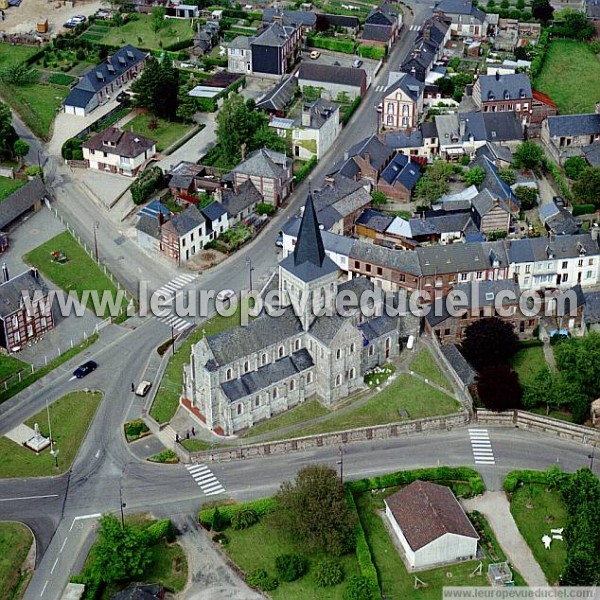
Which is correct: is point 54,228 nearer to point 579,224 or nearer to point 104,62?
point 104,62

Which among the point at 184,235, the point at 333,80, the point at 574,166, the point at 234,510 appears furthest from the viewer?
the point at 333,80

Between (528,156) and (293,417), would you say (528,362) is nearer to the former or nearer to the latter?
(293,417)

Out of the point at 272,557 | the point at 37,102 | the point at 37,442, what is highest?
the point at 37,102

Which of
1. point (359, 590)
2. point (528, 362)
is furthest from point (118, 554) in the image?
point (528, 362)

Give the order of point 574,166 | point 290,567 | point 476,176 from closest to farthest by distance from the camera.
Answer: point 290,567 < point 476,176 < point 574,166

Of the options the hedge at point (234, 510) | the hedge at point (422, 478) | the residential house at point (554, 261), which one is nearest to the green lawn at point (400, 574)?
the hedge at point (422, 478)

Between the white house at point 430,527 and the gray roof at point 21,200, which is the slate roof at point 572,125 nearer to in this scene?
the gray roof at point 21,200

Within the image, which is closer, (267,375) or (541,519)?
(541,519)
